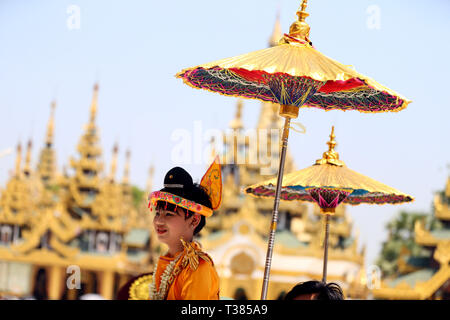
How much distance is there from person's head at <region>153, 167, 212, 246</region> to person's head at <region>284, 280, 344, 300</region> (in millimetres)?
1117

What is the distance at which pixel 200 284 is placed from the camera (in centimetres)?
393

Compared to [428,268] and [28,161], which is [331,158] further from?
[28,161]

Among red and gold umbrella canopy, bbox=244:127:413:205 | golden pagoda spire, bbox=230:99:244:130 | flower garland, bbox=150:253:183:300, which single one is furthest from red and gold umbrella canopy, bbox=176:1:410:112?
golden pagoda spire, bbox=230:99:244:130

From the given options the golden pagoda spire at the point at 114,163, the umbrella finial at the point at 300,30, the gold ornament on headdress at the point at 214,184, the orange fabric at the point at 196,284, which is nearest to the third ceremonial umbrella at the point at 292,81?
the umbrella finial at the point at 300,30

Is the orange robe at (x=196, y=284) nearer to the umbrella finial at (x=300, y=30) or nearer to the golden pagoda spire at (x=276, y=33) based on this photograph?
the umbrella finial at (x=300, y=30)

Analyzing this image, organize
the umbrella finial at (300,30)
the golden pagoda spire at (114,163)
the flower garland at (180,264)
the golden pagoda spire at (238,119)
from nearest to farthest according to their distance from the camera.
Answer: the flower garland at (180,264) < the umbrella finial at (300,30) < the golden pagoda spire at (238,119) < the golden pagoda spire at (114,163)

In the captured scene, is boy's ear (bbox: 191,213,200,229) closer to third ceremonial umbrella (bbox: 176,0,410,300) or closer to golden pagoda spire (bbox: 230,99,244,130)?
third ceremonial umbrella (bbox: 176,0,410,300)

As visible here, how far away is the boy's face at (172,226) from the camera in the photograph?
4184 millimetres

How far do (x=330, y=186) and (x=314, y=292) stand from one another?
9.37 ft

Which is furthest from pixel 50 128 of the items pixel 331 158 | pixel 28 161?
pixel 331 158

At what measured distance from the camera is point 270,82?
4863 millimetres
